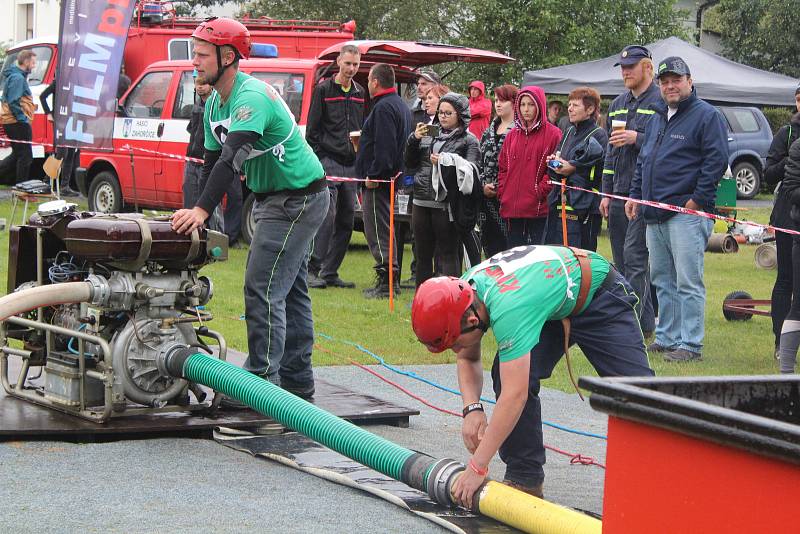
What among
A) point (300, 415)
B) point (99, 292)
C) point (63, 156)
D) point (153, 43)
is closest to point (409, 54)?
point (63, 156)

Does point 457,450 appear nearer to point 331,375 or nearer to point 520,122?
point 331,375

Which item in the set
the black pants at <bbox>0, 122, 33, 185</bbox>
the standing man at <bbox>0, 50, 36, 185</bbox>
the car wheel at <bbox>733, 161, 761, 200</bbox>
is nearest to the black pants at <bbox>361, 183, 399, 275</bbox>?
the standing man at <bbox>0, 50, 36, 185</bbox>

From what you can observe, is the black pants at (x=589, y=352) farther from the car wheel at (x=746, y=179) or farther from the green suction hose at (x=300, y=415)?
the car wheel at (x=746, y=179)

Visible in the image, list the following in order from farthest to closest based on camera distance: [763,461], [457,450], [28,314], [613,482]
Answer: [28,314]
[457,450]
[613,482]
[763,461]

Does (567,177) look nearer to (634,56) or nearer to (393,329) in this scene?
(634,56)

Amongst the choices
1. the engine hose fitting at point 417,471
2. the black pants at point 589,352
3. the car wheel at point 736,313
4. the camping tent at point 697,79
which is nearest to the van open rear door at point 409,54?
the car wheel at point 736,313

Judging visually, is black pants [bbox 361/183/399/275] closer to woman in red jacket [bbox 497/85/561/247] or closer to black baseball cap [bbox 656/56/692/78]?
woman in red jacket [bbox 497/85/561/247]

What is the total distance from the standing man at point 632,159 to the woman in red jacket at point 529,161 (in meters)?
0.52

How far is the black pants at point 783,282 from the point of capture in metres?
9.10

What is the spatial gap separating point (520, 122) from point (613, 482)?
23.4 ft

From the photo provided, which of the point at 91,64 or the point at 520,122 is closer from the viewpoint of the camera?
the point at 520,122

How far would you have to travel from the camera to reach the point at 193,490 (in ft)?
16.7

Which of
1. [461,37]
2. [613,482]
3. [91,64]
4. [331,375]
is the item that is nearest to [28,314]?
[331,375]

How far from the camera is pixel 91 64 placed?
1207 centimetres
